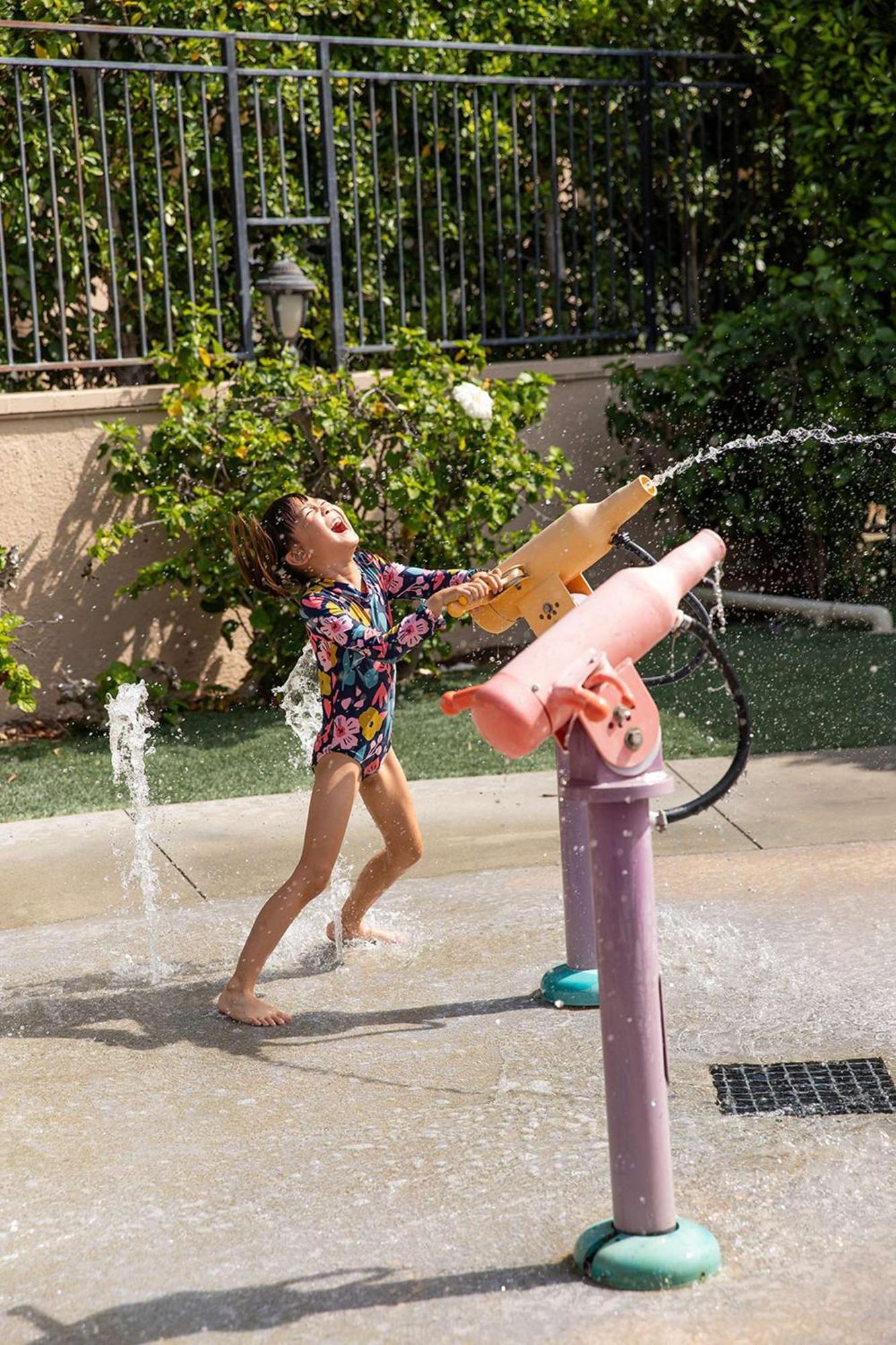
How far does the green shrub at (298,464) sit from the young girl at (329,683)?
272cm

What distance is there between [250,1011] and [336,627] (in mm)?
884

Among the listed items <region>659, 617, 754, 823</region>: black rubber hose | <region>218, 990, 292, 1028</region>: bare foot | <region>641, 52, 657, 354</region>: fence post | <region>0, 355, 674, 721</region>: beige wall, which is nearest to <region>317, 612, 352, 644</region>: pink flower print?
<region>218, 990, 292, 1028</region>: bare foot

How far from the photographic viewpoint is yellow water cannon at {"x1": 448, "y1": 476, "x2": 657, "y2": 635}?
3.51 metres

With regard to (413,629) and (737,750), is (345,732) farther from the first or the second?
(737,750)

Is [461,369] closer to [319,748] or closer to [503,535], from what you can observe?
[503,535]

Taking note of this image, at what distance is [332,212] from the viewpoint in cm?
770

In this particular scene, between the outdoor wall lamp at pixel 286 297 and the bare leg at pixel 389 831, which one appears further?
the outdoor wall lamp at pixel 286 297

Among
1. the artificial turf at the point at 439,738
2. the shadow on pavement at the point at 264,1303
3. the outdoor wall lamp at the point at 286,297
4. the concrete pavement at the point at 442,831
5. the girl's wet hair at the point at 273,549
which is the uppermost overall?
the outdoor wall lamp at the point at 286,297

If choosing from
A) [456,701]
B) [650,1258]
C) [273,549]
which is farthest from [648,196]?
[650,1258]

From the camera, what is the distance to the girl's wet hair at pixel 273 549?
12.8 feet

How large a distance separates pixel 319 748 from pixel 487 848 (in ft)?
4.24

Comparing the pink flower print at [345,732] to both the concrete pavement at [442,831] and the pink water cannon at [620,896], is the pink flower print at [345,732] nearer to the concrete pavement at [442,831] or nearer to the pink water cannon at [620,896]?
the concrete pavement at [442,831]

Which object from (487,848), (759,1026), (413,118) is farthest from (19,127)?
(759,1026)

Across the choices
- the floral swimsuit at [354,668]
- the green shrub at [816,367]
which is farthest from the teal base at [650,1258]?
the green shrub at [816,367]
